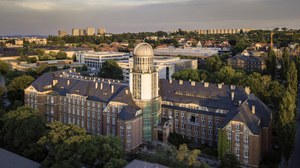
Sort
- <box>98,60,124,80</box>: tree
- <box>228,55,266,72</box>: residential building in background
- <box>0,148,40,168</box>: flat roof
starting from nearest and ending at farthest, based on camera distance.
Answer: <box>0,148,40,168</box>: flat roof, <box>98,60,124,80</box>: tree, <box>228,55,266,72</box>: residential building in background

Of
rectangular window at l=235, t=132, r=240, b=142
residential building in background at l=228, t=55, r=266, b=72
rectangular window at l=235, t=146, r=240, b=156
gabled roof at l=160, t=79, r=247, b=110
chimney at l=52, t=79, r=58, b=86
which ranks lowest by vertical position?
rectangular window at l=235, t=146, r=240, b=156

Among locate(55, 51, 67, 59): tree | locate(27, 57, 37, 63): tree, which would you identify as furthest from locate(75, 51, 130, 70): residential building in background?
locate(27, 57, 37, 63): tree

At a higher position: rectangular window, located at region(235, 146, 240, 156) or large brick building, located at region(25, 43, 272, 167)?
A: large brick building, located at region(25, 43, 272, 167)

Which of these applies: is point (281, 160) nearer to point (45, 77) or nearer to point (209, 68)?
point (45, 77)

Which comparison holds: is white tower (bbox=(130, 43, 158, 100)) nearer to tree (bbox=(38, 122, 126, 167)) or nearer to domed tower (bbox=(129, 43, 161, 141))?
domed tower (bbox=(129, 43, 161, 141))

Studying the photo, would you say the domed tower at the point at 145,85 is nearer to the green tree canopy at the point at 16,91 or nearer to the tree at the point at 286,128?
the tree at the point at 286,128

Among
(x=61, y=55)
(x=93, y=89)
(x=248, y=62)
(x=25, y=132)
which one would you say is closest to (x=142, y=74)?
(x=93, y=89)

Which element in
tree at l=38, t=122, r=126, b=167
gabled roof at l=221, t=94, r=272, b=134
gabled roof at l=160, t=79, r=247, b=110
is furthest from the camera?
gabled roof at l=160, t=79, r=247, b=110

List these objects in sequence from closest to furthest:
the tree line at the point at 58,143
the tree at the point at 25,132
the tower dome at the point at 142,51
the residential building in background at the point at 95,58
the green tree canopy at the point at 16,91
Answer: the tree line at the point at 58,143 < the tree at the point at 25,132 < the tower dome at the point at 142,51 < the green tree canopy at the point at 16,91 < the residential building in background at the point at 95,58

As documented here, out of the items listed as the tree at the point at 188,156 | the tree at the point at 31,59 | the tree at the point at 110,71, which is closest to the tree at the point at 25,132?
the tree at the point at 188,156
